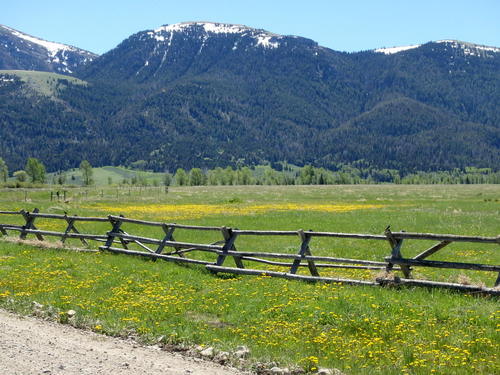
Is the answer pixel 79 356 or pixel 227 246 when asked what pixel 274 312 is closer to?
pixel 79 356

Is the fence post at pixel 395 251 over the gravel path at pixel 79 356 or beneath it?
over

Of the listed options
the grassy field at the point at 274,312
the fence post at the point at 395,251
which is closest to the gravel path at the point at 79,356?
the grassy field at the point at 274,312

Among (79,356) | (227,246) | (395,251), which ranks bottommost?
(79,356)

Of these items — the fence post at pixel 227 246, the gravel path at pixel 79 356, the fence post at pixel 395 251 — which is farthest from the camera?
the fence post at pixel 227 246

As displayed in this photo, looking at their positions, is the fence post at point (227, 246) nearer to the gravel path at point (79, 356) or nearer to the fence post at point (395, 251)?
the fence post at point (395, 251)

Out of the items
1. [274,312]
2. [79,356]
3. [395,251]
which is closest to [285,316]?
[274,312]

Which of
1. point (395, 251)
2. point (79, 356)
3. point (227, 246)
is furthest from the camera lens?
point (227, 246)

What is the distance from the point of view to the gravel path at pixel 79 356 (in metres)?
8.53

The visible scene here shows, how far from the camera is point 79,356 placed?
9.26m

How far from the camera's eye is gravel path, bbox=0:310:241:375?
8.53 meters

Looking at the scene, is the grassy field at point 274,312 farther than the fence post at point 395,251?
No

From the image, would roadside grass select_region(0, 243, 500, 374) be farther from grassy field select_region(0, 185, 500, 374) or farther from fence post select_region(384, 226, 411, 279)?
fence post select_region(384, 226, 411, 279)

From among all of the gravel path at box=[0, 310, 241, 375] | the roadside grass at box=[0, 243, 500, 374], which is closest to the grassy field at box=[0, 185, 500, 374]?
the roadside grass at box=[0, 243, 500, 374]

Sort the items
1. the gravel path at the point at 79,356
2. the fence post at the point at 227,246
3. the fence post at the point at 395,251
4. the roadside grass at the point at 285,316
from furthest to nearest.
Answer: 1. the fence post at the point at 227,246
2. the fence post at the point at 395,251
3. the roadside grass at the point at 285,316
4. the gravel path at the point at 79,356
